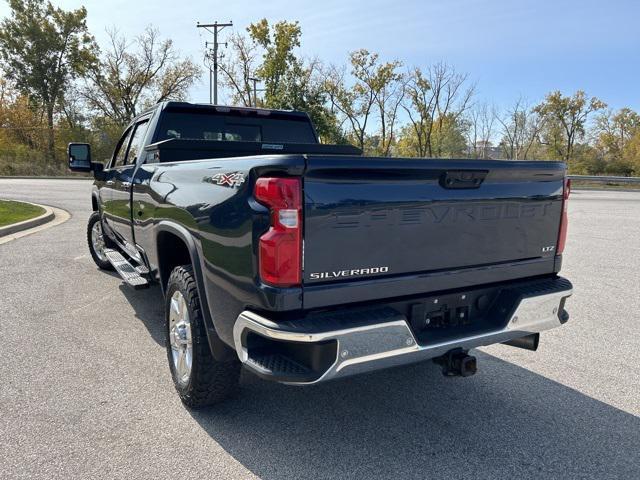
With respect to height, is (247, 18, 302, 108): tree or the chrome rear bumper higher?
(247, 18, 302, 108): tree

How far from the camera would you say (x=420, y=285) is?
2518mm

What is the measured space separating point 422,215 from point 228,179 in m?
1.01

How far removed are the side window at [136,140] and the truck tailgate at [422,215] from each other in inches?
122

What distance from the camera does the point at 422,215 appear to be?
248 cm

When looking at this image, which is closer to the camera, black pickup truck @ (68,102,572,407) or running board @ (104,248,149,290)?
black pickup truck @ (68,102,572,407)

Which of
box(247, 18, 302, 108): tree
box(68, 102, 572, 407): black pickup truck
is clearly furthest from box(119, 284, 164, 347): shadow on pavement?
box(247, 18, 302, 108): tree

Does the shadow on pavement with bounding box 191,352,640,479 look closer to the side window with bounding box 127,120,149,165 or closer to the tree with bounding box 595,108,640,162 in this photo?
the side window with bounding box 127,120,149,165

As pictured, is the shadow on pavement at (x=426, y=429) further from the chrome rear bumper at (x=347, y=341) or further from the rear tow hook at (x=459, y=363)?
the chrome rear bumper at (x=347, y=341)

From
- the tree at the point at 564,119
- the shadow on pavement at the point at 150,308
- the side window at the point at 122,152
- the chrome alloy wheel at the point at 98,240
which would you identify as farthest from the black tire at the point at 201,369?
the tree at the point at 564,119

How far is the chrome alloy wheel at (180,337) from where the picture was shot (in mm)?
3000

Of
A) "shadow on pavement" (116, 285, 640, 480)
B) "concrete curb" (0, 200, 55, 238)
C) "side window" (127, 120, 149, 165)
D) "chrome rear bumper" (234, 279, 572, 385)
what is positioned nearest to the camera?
"chrome rear bumper" (234, 279, 572, 385)

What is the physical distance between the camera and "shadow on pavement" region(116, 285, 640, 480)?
2.49 metres

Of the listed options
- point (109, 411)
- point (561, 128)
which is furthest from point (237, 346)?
point (561, 128)

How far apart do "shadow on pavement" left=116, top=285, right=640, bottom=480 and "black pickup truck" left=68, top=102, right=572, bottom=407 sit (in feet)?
1.31
